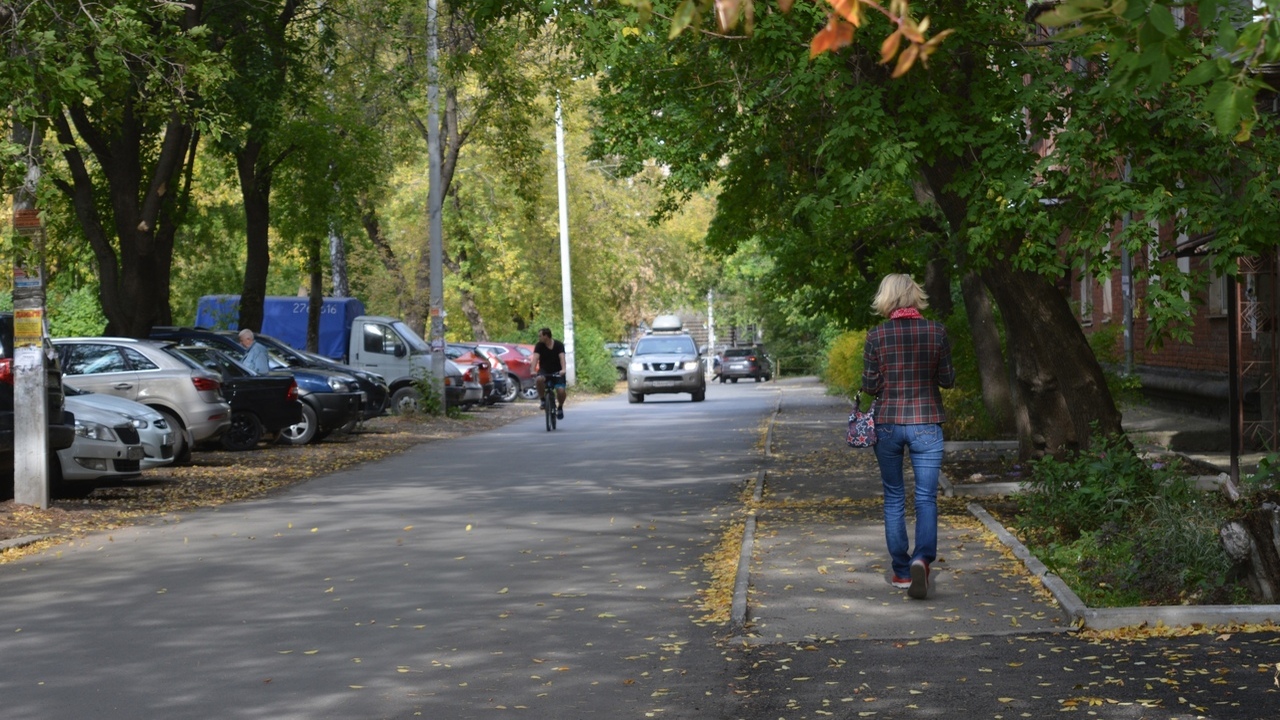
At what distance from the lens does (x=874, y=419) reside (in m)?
9.46

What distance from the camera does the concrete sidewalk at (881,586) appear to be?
822cm

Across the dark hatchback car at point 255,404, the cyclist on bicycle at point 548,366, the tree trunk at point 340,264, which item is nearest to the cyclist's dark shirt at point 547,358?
the cyclist on bicycle at point 548,366

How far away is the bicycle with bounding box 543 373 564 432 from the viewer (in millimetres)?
28891

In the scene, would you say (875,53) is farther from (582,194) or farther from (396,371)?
(582,194)

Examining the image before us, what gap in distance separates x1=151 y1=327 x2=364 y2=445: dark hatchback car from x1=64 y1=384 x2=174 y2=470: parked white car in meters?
6.74

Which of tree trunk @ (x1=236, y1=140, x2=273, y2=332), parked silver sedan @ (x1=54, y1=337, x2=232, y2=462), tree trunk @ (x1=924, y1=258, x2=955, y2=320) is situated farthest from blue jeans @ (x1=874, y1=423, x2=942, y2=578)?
tree trunk @ (x1=236, y1=140, x2=273, y2=332)

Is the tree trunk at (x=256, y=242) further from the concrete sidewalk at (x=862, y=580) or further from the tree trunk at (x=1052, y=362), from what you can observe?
the tree trunk at (x=1052, y=362)

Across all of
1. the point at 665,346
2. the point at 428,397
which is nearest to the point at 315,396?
the point at 428,397

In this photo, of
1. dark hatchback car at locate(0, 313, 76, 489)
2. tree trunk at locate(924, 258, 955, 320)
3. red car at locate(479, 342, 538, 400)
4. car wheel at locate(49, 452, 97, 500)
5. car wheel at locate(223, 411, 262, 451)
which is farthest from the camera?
red car at locate(479, 342, 538, 400)

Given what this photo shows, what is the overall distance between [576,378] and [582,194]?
702 cm

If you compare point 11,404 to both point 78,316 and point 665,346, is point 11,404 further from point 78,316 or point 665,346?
point 78,316

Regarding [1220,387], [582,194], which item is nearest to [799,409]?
[1220,387]

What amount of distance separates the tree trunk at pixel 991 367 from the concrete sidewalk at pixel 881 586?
5936mm

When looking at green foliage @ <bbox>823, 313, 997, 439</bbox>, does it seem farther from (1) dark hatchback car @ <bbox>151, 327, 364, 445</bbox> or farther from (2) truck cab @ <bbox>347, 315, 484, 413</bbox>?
(2) truck cab @ <bbox>347, 315, 484, 413</bbox>
